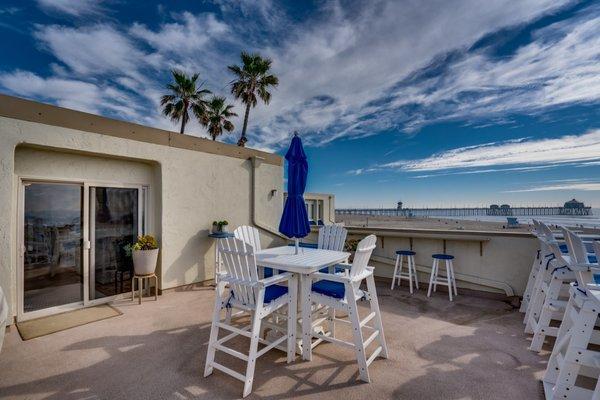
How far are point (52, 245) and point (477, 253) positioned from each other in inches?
278

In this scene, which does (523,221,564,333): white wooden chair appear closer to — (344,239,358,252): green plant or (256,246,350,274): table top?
(256,246,350,274): table top

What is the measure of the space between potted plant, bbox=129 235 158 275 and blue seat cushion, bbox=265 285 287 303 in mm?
2752

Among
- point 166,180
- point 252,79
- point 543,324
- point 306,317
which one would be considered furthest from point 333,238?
point 252,79

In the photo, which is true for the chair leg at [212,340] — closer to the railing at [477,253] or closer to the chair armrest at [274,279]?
the chair armrest at [274,279]

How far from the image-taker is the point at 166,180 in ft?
16.2

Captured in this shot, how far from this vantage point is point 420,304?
4297mm

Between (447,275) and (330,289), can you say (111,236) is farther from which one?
(447,275)

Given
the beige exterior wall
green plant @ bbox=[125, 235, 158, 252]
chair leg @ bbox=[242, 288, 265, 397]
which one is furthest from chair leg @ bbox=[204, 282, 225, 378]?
the beige exterior wall

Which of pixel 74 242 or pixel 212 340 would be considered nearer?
pixel 212 340

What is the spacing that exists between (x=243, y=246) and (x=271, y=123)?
8.73 meters

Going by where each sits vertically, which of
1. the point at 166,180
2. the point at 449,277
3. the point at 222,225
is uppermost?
the point at 166,180

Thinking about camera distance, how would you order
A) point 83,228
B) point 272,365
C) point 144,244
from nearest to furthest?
point 272,365 < point 83,228 < point 144,244

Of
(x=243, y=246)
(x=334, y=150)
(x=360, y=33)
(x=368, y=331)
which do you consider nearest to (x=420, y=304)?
(x=368, y=331)

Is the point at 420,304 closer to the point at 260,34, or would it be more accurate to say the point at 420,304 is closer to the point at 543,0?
the point at 543,0
